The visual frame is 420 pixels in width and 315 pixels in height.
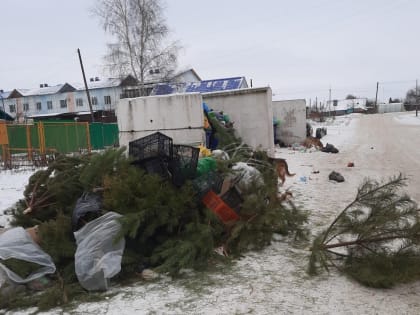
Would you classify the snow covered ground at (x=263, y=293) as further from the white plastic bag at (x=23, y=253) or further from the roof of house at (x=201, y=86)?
the roof of house at (x=201, y=86)

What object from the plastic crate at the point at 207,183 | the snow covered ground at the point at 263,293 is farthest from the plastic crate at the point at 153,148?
the snow covered ground at the point at 263,293

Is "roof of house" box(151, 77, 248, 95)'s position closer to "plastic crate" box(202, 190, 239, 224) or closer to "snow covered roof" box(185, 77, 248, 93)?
"snow covered roof" box(185, 77, 248, 93)

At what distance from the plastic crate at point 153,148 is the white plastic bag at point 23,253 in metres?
1.44

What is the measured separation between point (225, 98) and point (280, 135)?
8878 millimetres

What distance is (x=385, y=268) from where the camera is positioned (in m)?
3.15

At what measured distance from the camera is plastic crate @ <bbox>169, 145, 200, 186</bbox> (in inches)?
164

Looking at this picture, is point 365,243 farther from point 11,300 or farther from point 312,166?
point 312,166

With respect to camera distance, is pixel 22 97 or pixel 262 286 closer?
pixel 262 286

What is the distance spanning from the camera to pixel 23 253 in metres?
3.44

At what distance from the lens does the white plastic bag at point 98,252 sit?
3262 millimetres

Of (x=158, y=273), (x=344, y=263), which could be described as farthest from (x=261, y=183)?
(x=158, y=273)

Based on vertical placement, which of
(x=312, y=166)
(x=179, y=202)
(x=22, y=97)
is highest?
(x=22, y=97)

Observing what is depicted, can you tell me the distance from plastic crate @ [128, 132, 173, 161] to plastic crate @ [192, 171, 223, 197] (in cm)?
43

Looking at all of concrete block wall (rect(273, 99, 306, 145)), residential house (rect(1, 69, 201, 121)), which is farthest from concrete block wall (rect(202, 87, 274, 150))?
residential house (rect(1, 69, 201, 121))
